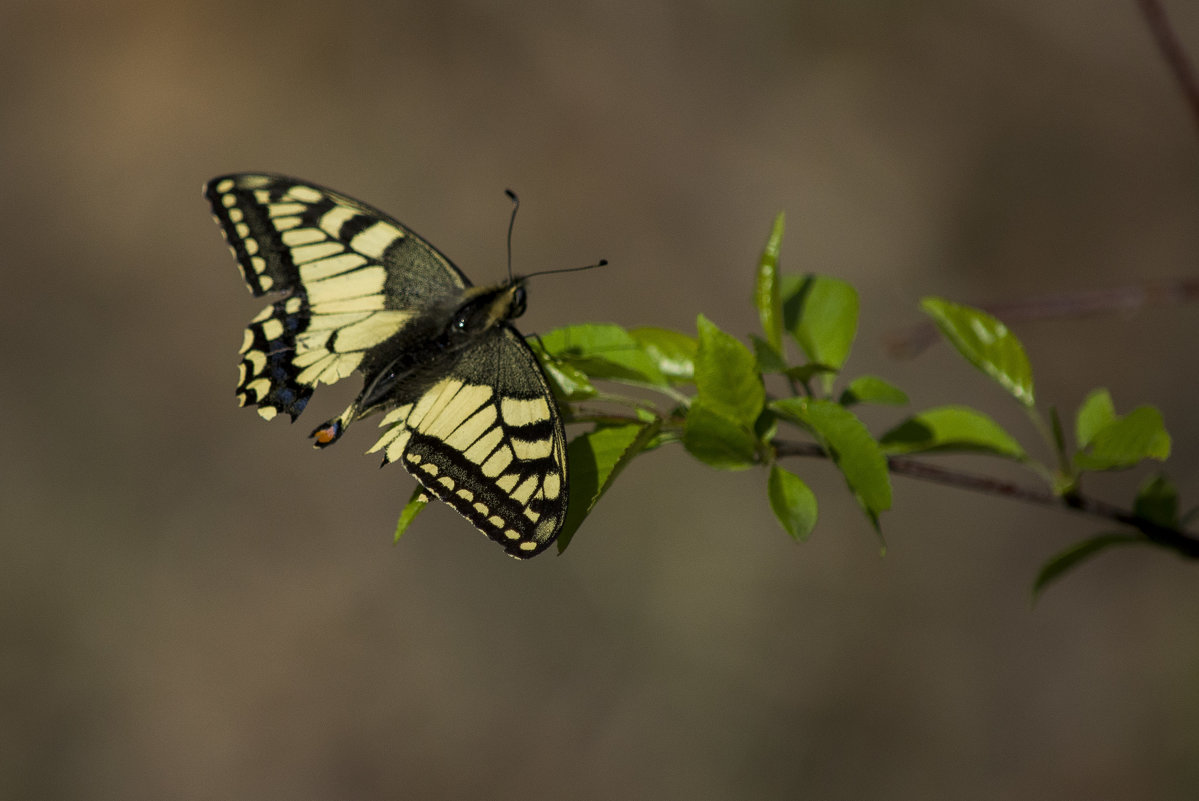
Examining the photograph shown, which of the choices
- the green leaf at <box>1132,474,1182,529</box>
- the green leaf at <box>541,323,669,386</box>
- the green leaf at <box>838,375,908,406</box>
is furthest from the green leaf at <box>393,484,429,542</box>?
the green leaf at <box>1132,474,1182,529</box>

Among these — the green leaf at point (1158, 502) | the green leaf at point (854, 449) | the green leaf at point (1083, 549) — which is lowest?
the green leaf at point (1083, 549)

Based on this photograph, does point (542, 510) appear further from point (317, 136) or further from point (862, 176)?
point (317, 136)

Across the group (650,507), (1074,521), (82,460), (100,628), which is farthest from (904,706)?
(82,460)

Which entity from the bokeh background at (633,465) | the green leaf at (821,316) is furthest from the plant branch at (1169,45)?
the bokeh background at (633,465)

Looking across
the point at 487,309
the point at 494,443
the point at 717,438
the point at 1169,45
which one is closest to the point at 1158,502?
the point at 1169,45

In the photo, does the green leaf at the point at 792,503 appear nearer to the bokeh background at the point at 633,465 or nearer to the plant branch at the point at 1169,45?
the plant branch at the point at 1169,45

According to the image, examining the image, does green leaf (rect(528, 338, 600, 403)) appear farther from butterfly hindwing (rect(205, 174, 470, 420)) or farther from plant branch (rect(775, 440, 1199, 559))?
butterfly hindwing (rect(205, 174, 470, 420))
